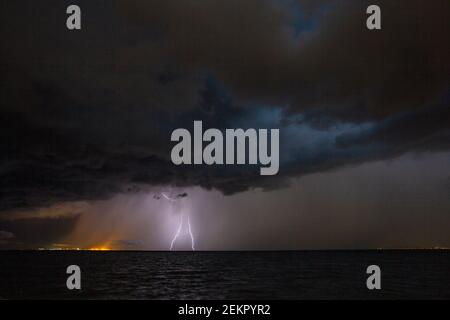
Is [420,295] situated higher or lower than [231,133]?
lower

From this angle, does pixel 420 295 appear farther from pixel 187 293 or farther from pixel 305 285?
pixel 187 293

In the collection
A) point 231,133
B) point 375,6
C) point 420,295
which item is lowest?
point 420,295
